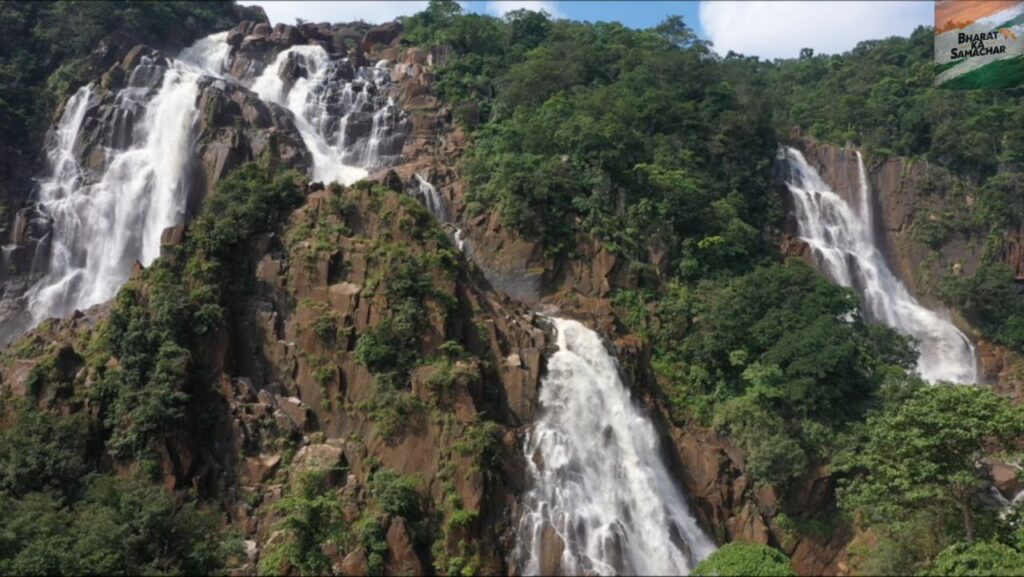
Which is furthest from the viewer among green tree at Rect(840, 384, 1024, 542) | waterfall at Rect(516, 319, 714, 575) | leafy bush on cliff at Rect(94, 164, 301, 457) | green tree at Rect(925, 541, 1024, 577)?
leafy bush on cliff at Rect(94, 164, 301, 457)

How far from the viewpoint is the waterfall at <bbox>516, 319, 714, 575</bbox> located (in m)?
23.0

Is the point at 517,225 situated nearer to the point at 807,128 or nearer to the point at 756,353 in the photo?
the point at 756,353

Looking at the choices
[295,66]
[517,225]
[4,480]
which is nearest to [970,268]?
[517,225]

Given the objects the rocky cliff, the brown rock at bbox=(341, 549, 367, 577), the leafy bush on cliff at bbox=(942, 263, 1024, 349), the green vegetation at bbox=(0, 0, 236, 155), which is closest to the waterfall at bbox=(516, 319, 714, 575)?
the brown rock at bbox=(341, 549, 367, 577)

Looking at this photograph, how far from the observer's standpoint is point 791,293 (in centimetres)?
3195

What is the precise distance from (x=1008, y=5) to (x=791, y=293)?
18153mm

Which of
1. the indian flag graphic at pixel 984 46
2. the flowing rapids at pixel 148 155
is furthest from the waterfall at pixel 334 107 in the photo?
the indian flag graphic at pixel 984 46

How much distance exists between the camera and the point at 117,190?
35.8 meters

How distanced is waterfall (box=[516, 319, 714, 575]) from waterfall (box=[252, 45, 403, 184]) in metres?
16.8

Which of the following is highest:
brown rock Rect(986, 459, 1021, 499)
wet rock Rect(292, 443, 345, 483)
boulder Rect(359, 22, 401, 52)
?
boulder Rect(359, 22, 401, 52)

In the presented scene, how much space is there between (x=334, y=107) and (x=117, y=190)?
11381mm

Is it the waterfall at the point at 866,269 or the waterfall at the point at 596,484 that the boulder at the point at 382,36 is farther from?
the waterfall at the point at 596,484

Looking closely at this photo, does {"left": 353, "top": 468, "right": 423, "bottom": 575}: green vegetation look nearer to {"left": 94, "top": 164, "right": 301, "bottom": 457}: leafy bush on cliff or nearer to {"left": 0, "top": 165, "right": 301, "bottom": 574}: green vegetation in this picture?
{"left": 0, "top": 165, "right": 301, "bottom": 574}: green vegetation

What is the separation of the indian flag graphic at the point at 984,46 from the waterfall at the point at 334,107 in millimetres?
28276
